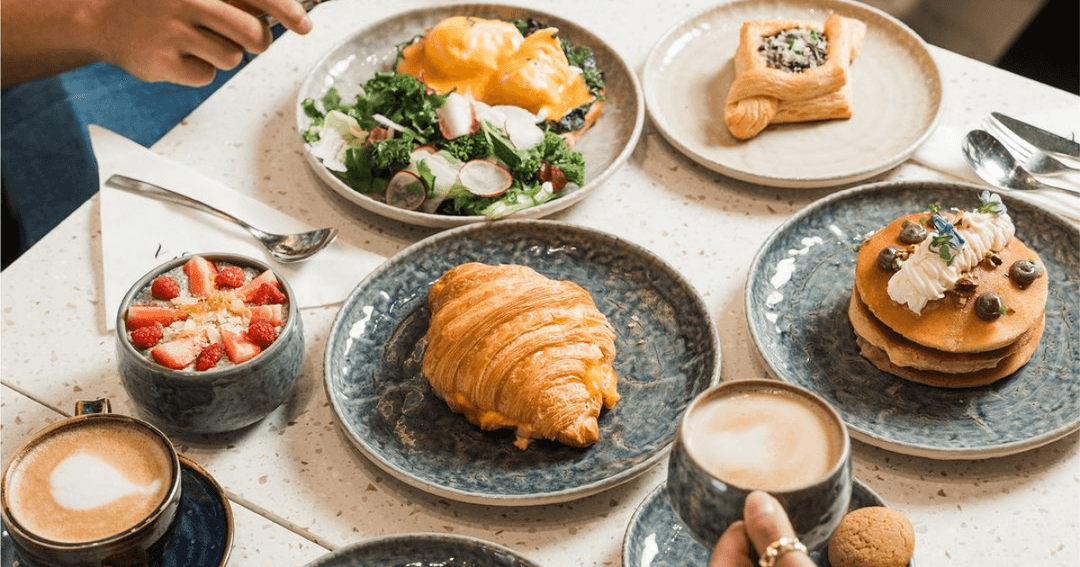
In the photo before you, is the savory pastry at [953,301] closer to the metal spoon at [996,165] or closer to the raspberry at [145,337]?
the metal spoon at [996,165]

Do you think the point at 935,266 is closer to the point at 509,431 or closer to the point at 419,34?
the point at 509,431

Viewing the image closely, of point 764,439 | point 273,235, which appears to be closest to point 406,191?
point 273,235

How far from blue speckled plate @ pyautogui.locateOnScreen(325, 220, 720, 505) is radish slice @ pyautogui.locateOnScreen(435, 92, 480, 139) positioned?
0.30 m

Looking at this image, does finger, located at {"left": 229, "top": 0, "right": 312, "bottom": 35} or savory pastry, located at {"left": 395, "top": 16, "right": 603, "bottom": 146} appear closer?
finger, located at {"left": 229, "top": 0, "right": 312, "bottom": 35}

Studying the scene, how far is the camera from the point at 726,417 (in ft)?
3.87

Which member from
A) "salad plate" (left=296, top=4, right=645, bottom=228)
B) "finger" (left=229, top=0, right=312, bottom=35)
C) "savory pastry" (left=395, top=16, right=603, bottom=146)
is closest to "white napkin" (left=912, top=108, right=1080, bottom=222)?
"salad plate" (left=296, top=4, right=645, bottom=228)

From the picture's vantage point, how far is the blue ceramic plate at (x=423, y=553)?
1.46m

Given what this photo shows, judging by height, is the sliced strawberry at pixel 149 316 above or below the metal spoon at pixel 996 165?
below

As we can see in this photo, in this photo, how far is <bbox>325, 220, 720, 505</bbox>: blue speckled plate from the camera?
1620 mm

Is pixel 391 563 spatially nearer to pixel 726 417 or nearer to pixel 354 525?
pixel 354 525

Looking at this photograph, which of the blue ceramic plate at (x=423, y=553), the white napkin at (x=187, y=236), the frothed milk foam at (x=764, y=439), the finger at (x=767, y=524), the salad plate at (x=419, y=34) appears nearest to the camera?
the finger at (x=767, y=524)

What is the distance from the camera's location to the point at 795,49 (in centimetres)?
244

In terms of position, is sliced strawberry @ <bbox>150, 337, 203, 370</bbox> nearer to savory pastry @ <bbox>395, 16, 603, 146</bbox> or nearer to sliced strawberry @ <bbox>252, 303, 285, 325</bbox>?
sliced strawberry @ <bbox>252, 303, 285, 325</bbox>

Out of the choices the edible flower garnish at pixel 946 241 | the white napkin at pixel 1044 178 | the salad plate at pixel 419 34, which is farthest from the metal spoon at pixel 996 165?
the salad plate at pixel 419 34
